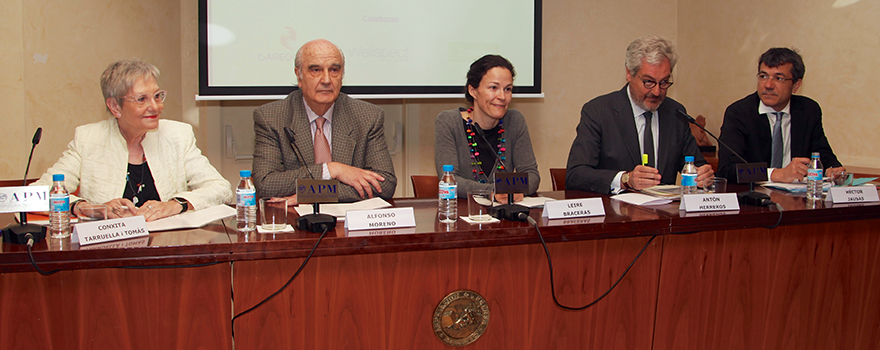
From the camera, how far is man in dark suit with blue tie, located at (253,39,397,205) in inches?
81.0

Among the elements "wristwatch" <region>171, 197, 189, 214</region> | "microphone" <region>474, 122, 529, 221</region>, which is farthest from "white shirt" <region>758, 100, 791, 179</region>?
"wristwatch" <region>171, 197, 189, 214</region>

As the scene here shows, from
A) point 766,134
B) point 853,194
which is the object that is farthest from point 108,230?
point 766,134

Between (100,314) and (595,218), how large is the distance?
1271 millimetres

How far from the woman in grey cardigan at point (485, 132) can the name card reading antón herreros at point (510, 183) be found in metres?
0.67

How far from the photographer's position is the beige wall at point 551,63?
103 inches

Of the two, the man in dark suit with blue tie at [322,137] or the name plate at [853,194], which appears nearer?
the name plate at [853,194]

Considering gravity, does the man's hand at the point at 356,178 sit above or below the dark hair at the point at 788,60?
below

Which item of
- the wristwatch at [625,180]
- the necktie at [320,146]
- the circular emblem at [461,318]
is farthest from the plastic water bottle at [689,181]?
the necktie at [320,146]

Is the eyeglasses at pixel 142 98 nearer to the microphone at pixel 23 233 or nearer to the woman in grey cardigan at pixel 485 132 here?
the microphone at pixel 23 233

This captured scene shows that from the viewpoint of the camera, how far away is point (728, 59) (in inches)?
153

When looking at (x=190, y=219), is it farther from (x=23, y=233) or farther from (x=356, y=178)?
(x=356, y=178)

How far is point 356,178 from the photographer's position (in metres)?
2.06

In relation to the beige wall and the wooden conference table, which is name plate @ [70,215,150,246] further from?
the beige wall

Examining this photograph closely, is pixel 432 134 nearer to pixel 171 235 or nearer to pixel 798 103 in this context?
pixel 798 103
